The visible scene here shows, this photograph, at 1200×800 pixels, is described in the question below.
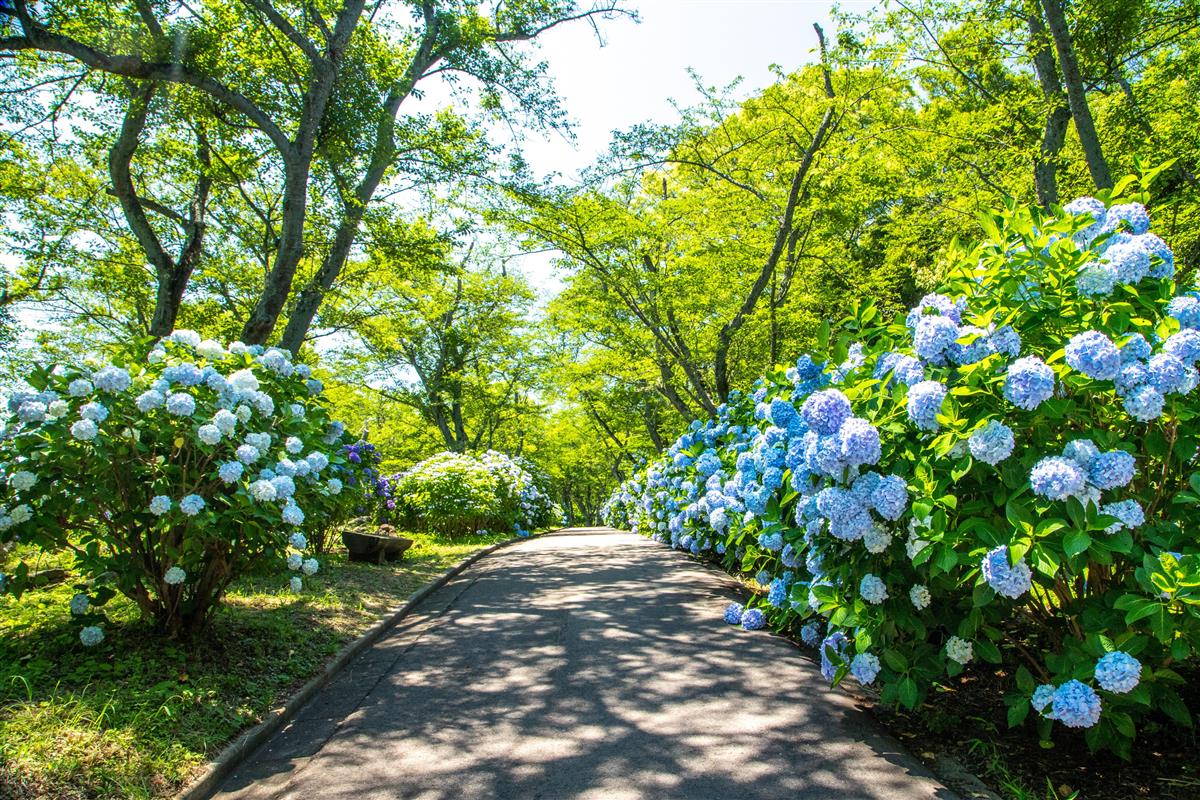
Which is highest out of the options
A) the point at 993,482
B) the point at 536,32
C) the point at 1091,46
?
the point at 536,32

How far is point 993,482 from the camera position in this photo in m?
2.91

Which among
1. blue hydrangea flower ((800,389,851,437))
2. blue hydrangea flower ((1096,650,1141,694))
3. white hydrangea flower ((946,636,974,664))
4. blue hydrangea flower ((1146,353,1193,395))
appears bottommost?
white hydrangea flower ((946,636,974,664))

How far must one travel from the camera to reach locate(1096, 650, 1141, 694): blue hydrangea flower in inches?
98.5

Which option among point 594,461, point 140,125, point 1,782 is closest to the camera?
point 1,782

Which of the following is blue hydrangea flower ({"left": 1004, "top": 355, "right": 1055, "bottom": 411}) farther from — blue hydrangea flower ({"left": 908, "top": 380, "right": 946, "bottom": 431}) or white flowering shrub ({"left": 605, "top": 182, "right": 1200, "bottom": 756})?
blue hydrangea flower ({"left": 908, "top": 380, "right": 946, "bottom": 431})

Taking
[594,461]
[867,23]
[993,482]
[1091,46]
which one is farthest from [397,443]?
[993,482]

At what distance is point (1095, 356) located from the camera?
2.59m

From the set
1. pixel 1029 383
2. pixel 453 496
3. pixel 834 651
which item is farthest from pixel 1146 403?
pixel 453 496

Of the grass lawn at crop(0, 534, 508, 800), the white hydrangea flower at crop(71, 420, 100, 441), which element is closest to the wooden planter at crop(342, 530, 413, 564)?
the grass lawn at crop(0, 534, 508, 800)

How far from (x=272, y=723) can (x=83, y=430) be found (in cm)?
194

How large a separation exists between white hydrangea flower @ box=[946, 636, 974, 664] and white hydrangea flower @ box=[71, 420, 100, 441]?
4.57 m

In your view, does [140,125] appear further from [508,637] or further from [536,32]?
[508,637]

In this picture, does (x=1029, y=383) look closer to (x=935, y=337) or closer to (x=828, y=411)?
(x=935, y=337)

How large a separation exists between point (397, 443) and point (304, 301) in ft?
73.3
